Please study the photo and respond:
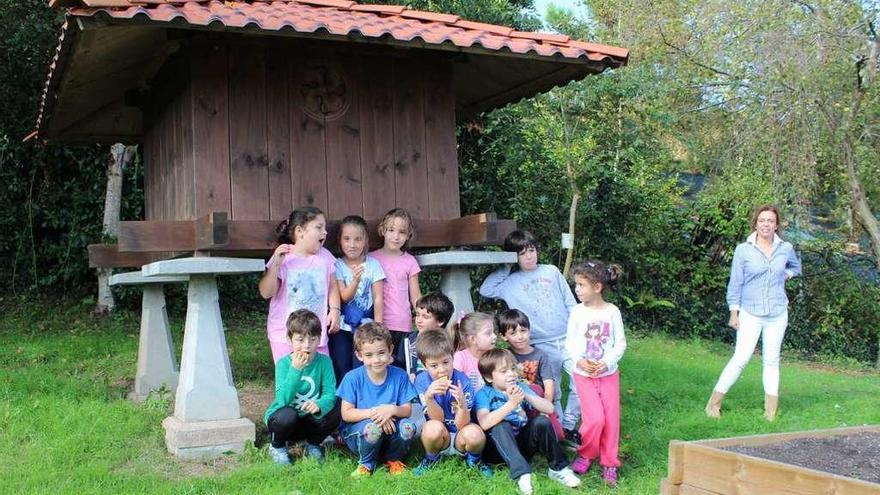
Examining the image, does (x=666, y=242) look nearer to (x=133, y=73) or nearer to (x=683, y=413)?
(x=683, y=413)

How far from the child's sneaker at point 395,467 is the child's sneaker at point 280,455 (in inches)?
22.8

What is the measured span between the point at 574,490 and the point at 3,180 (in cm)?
969

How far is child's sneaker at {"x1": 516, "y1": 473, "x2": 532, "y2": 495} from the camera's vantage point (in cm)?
443

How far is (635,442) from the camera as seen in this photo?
5.76 metres

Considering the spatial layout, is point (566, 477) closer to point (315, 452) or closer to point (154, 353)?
point (315, 452)

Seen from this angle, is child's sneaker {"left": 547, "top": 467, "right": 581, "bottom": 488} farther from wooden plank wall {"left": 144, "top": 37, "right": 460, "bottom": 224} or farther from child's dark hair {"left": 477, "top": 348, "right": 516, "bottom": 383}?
wooden plank wall {"left": 144, "top": 37, "right": 460, "bottom": 224}

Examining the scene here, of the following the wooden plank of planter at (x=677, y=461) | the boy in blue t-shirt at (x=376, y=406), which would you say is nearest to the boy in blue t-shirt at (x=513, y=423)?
the boy in blue t-shirt at (x=376, y=406)

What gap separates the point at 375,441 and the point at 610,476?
1423mm

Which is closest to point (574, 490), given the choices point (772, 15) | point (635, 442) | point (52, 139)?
point (635, 442)

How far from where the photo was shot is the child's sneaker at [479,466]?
4.72 metres

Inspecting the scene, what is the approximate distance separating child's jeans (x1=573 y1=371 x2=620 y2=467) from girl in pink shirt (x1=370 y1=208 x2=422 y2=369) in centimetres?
129

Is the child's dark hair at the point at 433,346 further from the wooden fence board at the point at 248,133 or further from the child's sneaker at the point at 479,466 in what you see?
the wooden fence board at the point at 248,133

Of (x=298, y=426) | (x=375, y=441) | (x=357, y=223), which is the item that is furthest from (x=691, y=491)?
(x=357, y=223)

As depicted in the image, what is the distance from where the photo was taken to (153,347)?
7.14m
